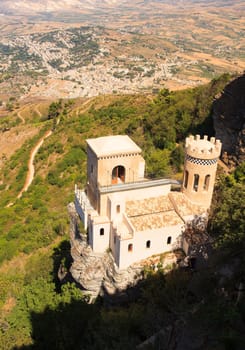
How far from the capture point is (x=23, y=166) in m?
58.7

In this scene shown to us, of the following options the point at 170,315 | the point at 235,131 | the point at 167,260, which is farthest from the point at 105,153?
the point at 235,131

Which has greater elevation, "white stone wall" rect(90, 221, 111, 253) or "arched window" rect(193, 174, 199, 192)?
"arched window" rect(193, 174, 199, 192)

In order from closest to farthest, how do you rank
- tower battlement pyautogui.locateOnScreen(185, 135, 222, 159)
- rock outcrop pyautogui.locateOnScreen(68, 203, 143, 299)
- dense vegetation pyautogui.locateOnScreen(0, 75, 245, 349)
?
1. dense vegetation pyautogui.locateOnScreen(0, 75, 245, 349)
2. rock outcrop pyautogui.locateOnScreen(68, 203, 143, 299)
3. tower battlement pyautogui.locateOnScreen(185, 135, 222, 159)

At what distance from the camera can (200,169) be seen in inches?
906

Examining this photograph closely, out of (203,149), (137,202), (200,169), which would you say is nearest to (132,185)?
(137,202)

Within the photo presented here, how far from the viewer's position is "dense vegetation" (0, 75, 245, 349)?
1875cm

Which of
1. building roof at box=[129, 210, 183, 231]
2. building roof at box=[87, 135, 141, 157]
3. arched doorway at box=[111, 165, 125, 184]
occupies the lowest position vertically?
building roof at box=[129, 210, 183, 231]

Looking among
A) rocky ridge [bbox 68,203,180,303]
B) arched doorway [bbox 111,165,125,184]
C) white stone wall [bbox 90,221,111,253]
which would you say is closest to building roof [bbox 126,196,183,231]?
white stone wall [bbox 90,221,111,253]

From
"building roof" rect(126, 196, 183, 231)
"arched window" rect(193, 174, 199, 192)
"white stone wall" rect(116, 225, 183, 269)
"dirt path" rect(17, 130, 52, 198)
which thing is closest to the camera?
"white stone wall" rect(116, 225, 183, 269)

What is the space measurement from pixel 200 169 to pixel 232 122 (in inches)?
522

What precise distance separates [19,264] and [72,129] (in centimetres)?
3210

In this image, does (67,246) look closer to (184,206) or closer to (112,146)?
(112,146)

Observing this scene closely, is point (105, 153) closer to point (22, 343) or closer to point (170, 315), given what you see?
point (170, 315)

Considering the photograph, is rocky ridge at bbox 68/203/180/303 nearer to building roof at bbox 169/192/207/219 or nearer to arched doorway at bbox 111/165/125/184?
building roof at bbox 169/192/207/219
